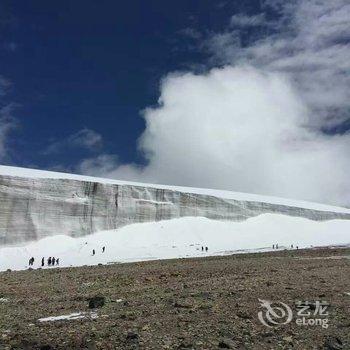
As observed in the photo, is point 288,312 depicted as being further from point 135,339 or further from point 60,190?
point 60,190

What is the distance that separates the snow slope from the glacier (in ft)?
3.62

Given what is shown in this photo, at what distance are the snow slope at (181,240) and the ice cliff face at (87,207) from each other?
3.77 feet

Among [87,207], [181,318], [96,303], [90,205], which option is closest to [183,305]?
[181,318]

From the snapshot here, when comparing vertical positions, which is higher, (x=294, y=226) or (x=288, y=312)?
(x=294, y=226)

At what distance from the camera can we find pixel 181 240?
58156mm

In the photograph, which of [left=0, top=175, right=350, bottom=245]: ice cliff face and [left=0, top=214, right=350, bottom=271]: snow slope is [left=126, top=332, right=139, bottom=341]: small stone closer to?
[left=0, top=214, right=350, bottom=271]: snow slope

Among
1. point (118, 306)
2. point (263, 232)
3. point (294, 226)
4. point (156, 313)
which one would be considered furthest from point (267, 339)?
point (294, 226)

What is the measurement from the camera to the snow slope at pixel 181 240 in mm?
48812

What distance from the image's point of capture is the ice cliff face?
173ft

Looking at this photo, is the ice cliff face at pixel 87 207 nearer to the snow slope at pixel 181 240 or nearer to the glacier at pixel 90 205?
A: the glacier at pixel 90 205

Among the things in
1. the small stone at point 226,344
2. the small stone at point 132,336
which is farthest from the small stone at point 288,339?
the small stone at point 132,336

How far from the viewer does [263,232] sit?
6544 cm

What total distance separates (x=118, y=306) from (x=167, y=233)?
48.1 metres

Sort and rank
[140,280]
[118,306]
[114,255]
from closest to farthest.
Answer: [118,306] → [140,280] → [114,255]
